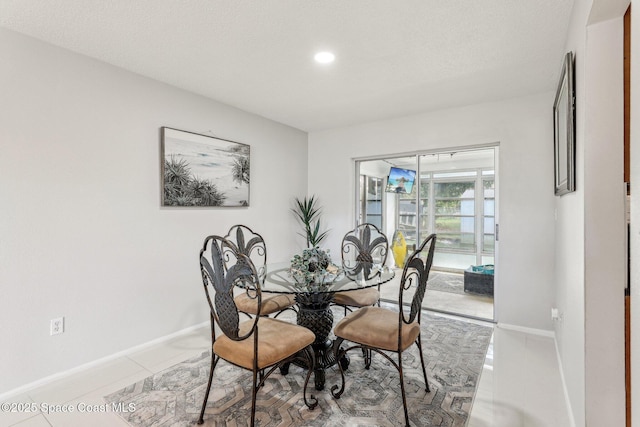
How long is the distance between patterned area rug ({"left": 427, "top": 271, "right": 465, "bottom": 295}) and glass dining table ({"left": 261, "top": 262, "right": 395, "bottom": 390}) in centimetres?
245

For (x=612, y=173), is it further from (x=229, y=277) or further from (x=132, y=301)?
(x=132, y=301)

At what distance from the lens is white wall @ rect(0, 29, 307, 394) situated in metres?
2.18

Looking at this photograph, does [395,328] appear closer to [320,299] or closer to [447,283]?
[320,299]

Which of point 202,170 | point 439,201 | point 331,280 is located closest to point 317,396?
point 331,280

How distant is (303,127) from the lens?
4.65m

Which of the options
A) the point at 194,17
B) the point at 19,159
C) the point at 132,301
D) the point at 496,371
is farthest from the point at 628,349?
the point at 19,159

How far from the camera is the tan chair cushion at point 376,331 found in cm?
192

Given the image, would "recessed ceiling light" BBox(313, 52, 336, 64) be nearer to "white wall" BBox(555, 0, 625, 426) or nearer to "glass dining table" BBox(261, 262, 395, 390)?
"white wall" BBox(555, 0, 625, 426)

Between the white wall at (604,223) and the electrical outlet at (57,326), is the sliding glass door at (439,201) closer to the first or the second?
the white wall at (604,223)

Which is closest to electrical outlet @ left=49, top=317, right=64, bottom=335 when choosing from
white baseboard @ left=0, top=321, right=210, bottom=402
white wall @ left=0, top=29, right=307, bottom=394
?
white wall @ left=0, top=29, right=307, bottom=394

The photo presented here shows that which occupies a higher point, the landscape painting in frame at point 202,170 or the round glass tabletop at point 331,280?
the landscape painting in frame at point 202,170

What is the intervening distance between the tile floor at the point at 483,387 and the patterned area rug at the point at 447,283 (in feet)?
4.76

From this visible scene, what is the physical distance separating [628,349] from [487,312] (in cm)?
257

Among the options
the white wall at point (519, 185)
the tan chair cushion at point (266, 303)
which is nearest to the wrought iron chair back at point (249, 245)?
the tan chair cushion at point (266, 303)
